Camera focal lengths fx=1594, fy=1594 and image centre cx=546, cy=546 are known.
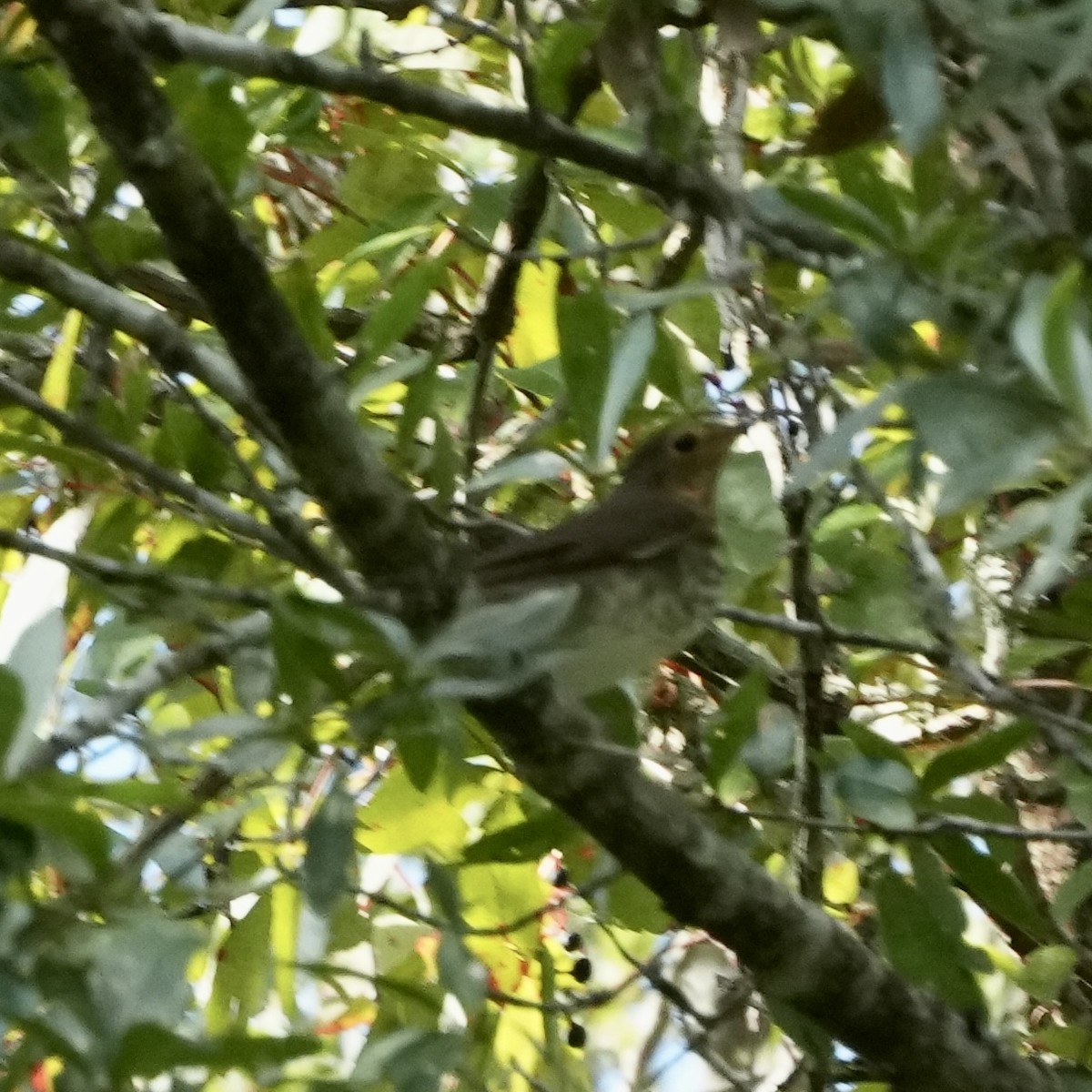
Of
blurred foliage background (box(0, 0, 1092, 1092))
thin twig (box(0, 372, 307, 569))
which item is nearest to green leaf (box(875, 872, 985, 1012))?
blurred foliage background (box(0, 0, 1092, 1092))

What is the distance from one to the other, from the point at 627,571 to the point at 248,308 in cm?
97

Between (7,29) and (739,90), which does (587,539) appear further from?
(7,29)

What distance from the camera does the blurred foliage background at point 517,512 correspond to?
0.92m

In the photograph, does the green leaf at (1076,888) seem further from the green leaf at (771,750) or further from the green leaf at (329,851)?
the green leaf at (329,851)

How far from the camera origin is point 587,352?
1.27 meters

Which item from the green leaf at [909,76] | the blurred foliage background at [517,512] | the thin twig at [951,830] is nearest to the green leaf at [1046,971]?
the blurred foliage background at [517,512]

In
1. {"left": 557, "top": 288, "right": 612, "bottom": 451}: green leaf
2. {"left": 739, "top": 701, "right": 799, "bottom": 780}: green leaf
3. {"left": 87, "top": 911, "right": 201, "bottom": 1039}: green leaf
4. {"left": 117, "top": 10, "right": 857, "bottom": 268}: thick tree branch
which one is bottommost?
{"left": 87, "top": 911, "right": 201, "bottom": 1039}: green leaf

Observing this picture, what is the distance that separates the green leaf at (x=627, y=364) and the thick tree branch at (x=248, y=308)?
16 centimetres

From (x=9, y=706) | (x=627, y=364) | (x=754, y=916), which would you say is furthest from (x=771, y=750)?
(x=9, y=706)

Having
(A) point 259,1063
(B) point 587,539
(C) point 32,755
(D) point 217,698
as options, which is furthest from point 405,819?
(A) point 259,1063

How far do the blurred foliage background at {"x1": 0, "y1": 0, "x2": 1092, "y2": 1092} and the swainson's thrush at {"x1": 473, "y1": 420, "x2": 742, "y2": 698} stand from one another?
0.06 m

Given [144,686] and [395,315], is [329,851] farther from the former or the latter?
[395,315]

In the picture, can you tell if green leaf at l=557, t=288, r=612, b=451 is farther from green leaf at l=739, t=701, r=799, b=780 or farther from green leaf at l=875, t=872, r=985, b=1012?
green leaf at l=875, t=872, r=985, b=1012

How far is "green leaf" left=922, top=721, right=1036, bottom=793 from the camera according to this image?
4.05 ft
